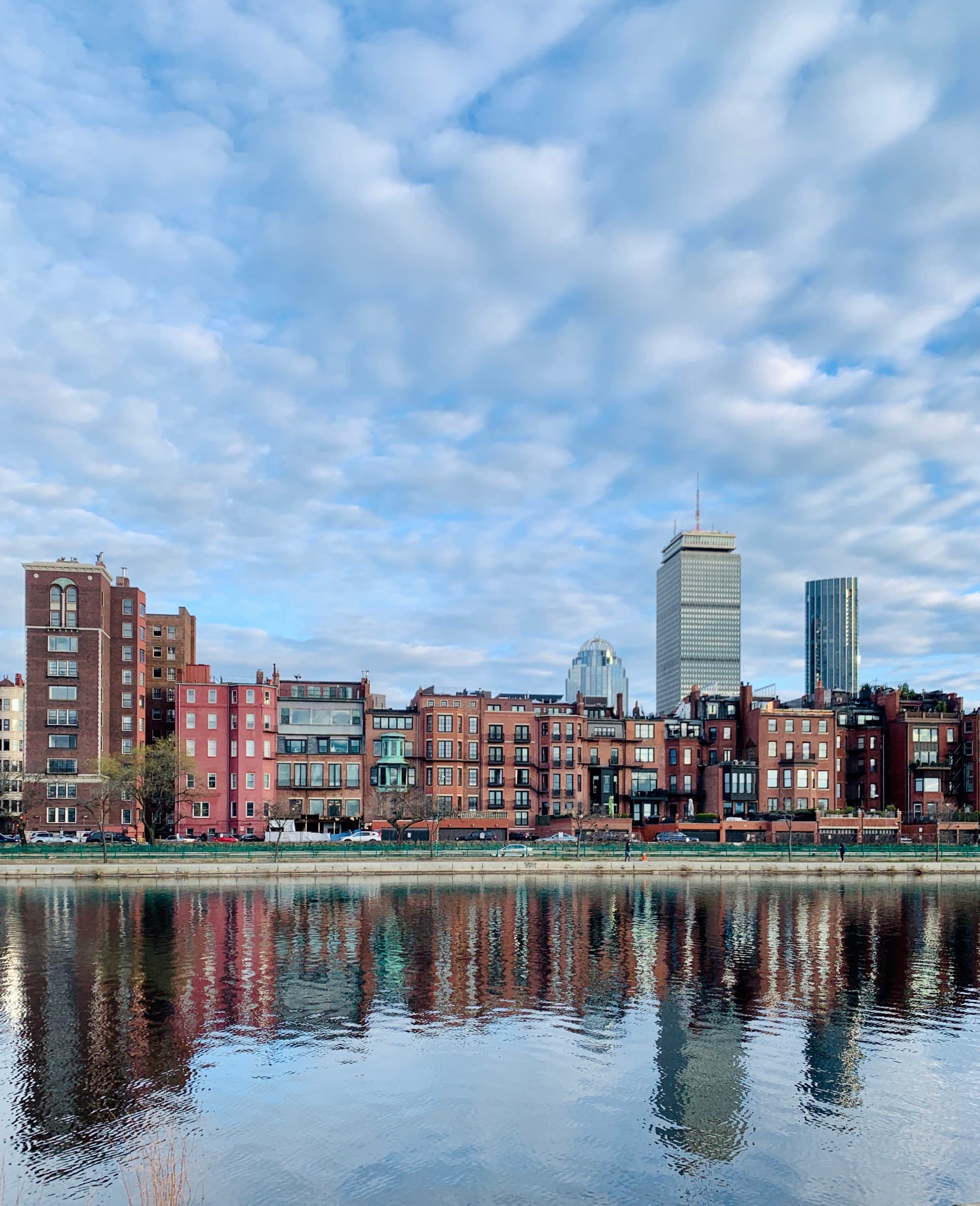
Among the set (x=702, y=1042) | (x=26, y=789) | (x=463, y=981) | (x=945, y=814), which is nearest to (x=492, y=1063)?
(x=702, y=1042)

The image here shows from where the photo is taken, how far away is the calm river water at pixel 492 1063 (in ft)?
83.1

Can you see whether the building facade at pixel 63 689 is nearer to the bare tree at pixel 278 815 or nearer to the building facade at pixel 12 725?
the bare tree at pixel 278 815

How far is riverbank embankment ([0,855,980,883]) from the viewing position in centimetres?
9400

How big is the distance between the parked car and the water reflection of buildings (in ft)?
77.7

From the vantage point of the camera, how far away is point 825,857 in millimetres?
108500

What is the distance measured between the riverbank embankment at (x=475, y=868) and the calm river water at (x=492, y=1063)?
104 feet

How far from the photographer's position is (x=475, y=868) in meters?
101

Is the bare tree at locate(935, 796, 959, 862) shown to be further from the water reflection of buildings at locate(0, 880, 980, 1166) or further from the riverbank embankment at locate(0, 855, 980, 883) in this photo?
the water reflection of buildings at locate(0, 880, 980, 1166)

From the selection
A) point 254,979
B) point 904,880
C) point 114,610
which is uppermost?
point 114,610

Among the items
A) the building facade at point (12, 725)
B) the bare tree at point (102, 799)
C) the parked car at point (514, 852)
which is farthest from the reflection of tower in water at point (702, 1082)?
the building facade at point (12, 725)

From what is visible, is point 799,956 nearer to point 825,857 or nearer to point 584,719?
point 825,857

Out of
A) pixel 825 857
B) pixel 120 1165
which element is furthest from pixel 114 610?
pixel 120 1165

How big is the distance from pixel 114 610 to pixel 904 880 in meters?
97.0

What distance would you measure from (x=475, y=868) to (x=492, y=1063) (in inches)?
2654
